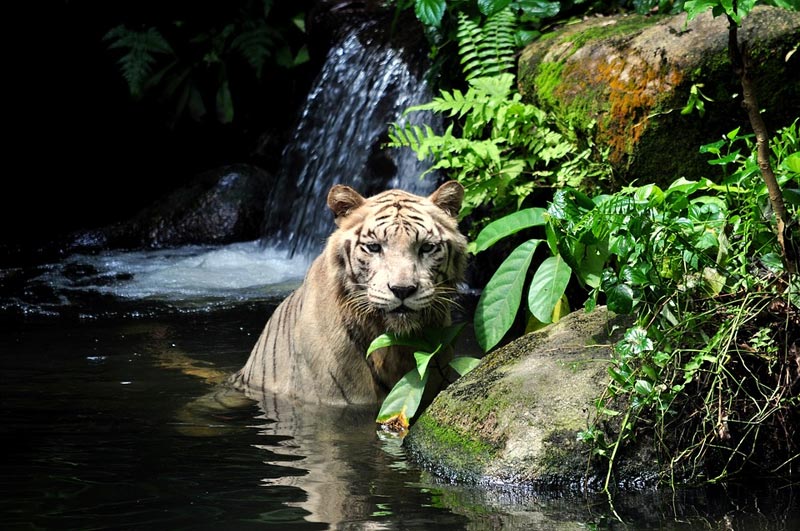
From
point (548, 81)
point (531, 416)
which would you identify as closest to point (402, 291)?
point (531, 416)

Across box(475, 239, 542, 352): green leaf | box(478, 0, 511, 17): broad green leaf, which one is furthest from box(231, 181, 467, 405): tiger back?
box(478, 0, 511, 17): broad green leaf

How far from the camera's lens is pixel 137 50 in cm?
1171

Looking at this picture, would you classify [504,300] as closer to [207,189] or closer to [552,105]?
[552,105]

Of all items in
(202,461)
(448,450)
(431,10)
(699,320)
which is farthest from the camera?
(431,10)

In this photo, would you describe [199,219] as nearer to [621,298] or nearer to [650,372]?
[621,298]

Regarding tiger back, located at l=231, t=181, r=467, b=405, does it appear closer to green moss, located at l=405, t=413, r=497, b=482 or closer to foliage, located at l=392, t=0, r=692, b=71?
green moss, located at l=405, t=413, r=497, b=482

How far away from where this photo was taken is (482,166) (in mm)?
6586

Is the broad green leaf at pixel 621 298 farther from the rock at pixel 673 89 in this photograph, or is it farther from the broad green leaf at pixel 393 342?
the rock at pixel 673 89

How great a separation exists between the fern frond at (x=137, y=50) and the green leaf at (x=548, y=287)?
819 cm

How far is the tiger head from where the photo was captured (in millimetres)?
4625

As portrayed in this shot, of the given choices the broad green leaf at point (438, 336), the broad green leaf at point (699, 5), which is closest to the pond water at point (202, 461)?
the broad green leaf at point (438, 336)

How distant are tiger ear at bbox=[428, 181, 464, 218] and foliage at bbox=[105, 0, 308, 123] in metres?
6.92

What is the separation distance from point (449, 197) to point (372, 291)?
0.66 metres

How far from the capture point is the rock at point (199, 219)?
1139 centimetres
